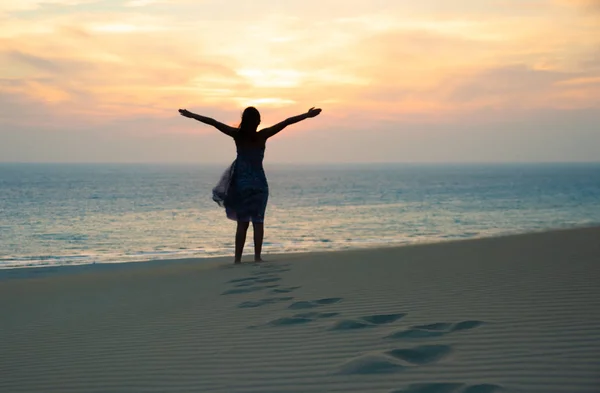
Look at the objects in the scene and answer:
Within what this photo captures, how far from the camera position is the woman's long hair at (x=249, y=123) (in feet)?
30.4

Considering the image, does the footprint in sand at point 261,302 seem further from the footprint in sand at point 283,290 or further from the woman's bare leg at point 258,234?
the woman's bare leg at point 258,234

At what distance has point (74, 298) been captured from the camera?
26.2 ft

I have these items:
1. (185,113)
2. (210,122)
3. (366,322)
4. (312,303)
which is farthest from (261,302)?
(185,113)

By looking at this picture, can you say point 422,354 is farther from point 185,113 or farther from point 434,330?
point 185,113

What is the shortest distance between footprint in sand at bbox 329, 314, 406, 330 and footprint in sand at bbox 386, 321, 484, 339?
0.39 metres

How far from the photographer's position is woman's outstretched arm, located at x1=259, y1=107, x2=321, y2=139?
914 cm

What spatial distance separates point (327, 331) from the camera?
484 cm

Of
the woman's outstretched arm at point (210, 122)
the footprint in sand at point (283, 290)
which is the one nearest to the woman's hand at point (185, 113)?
the woman's outstretched arm at point (210, 122)

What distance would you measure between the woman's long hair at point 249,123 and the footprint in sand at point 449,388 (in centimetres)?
632

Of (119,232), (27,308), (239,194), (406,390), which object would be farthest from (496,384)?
(119,232)

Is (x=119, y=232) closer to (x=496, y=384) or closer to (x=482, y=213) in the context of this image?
(x=482, y=213)

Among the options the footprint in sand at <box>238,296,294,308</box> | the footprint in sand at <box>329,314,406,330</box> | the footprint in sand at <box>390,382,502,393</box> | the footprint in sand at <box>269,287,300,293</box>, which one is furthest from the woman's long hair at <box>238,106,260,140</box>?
the footprint in sand at <box>390,382,502,393</box>

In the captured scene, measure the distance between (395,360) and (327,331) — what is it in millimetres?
1003

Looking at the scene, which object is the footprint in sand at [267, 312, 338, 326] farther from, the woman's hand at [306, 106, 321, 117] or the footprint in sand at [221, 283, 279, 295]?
the woman's hand at [306, 106, 321, 117]
